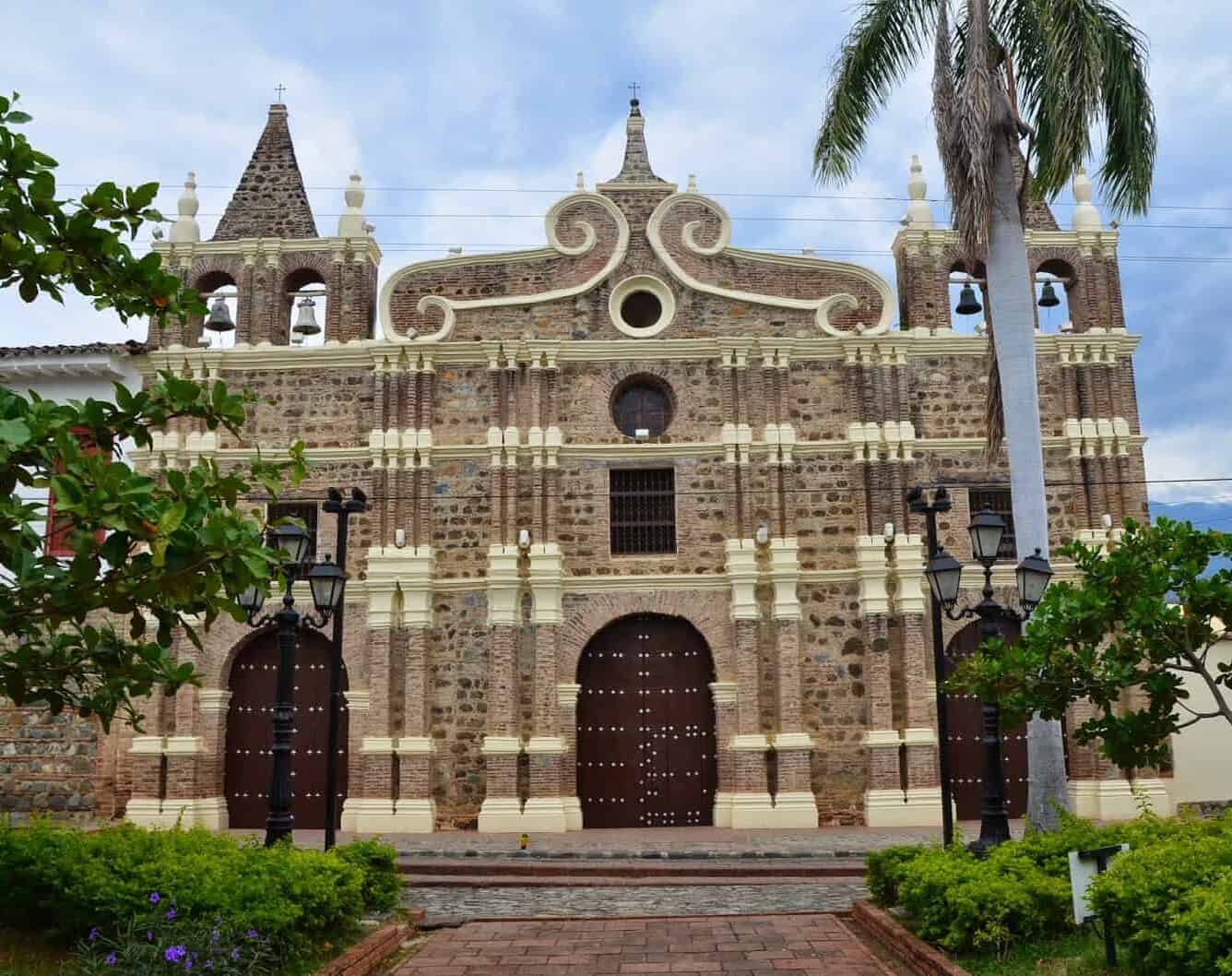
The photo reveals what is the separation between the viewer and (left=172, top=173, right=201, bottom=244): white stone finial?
22875 mm

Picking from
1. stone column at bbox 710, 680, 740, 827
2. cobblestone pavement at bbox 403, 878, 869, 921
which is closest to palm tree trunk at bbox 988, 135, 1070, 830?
cobblestone pavement at bbox 403, 878, 869, 921

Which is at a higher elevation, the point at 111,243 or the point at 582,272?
the point at 582,272

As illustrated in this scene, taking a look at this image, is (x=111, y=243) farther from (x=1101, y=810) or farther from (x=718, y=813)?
(x=1101, y=810)

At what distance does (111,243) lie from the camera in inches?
257

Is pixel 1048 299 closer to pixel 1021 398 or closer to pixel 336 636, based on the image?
pixel 1021 398

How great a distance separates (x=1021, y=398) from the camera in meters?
14.6

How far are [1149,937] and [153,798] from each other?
1776 cm

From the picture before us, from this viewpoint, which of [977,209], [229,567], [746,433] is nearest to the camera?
[229,567]

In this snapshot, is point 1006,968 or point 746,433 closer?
point 1006,968

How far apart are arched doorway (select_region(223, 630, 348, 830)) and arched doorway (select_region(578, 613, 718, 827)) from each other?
437 centimetres

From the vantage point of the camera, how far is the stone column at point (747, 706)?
20047 millimetres

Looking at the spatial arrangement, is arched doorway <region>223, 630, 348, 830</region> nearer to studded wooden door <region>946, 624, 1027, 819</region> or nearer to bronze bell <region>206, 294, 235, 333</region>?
bronze bell <region>206, 294, 235, 333</region>

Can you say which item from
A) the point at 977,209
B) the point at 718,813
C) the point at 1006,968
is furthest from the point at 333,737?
the point at 977,209

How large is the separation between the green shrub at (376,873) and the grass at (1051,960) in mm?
5293
